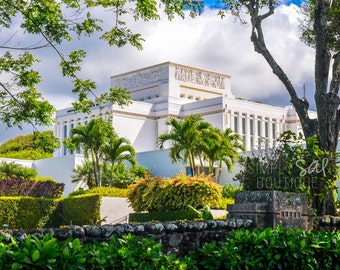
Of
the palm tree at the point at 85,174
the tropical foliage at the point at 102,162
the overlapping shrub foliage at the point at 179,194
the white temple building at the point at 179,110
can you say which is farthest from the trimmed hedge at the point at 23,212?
the white temple building at the point at 179,110

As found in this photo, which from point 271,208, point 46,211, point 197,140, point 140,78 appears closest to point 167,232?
point 271,208

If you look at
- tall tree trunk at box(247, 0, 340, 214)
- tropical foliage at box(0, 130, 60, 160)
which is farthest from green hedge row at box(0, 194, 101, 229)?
tropical foliage at box(0, 130, 60, 160)

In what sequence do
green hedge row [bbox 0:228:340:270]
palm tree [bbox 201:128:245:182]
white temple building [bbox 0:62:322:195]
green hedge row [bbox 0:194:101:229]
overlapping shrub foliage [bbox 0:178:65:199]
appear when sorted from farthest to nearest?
white temple building [bbox 0:62:322:195] → palm tree [bbox 201:128:245:182] → overlapping shrub foliage [bbox 0:178:65:199] → green hedge row [bbox 0:194:101:229] → green hedge row [bbox 0:228:340:270]

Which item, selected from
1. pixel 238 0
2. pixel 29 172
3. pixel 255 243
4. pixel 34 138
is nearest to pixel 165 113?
pixel 29 172

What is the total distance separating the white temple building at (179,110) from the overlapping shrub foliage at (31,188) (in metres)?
20.3

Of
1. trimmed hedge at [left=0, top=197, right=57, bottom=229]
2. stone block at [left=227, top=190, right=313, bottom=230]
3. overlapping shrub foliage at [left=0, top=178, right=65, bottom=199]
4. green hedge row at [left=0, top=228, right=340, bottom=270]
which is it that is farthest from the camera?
overlapping shrub foliage at [left=0, top=178, right=65, bottom=199]

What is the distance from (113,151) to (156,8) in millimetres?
27410

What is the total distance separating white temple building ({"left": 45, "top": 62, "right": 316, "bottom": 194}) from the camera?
54.7 m

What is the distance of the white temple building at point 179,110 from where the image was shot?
54.7 metres

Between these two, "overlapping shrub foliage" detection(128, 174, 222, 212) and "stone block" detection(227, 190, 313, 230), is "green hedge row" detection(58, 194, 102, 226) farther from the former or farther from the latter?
"stone block" detection(227, 190, 313, 230)

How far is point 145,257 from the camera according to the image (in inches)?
242

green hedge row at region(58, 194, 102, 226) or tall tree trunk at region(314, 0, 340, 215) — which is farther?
green hedge row at region(58, 194, 102, 226)

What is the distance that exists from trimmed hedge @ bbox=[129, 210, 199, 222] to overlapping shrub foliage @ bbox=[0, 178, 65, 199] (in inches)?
349

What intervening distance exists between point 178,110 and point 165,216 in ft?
126
